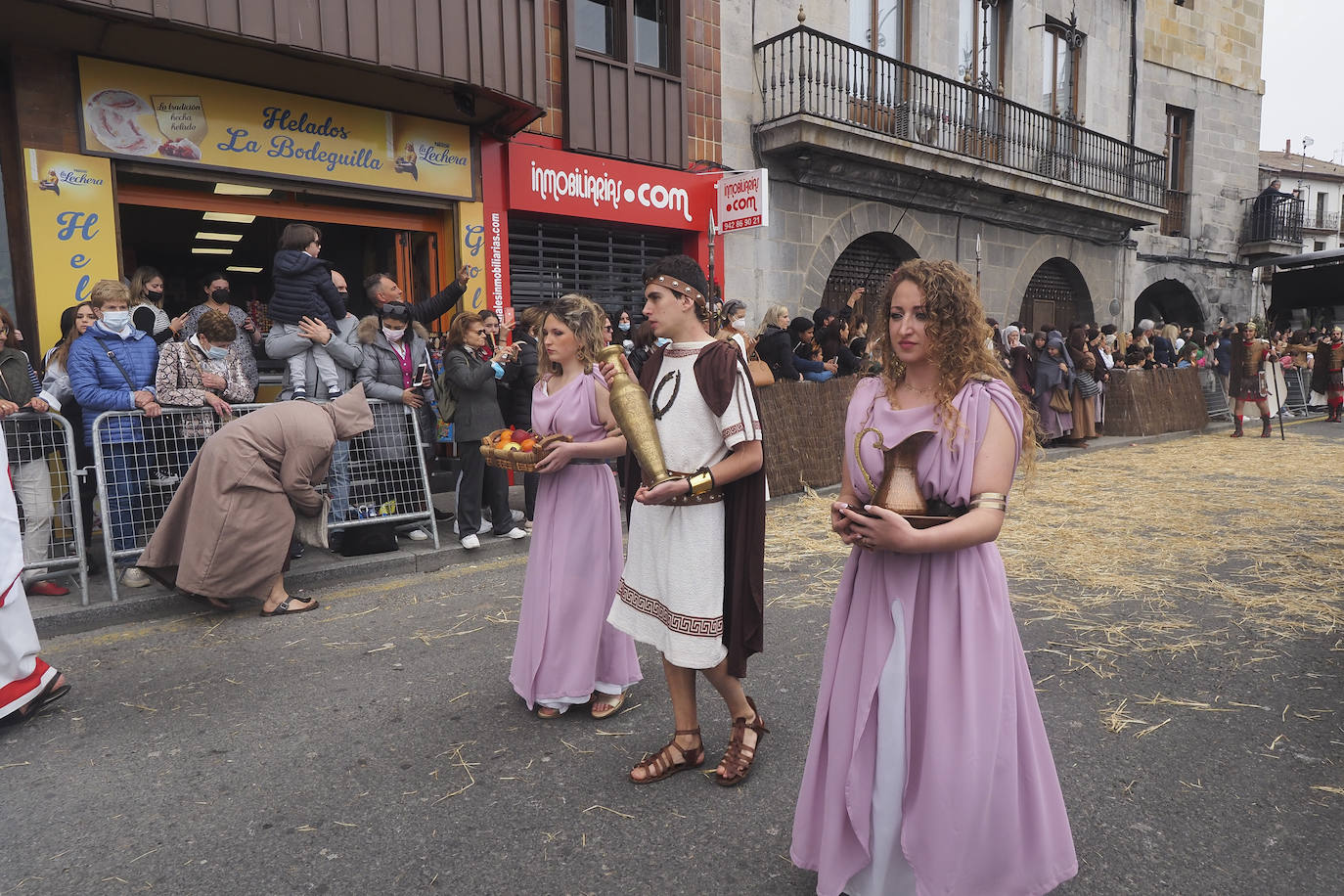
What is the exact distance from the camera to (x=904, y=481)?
2236 mm

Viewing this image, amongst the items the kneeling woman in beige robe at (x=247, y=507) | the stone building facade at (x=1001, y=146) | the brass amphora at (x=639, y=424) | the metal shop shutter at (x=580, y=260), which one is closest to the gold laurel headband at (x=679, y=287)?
the brass amphora at (x=639, y=424)

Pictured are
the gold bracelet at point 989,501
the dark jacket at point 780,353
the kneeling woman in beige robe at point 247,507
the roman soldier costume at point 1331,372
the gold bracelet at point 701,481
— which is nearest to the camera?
the gold bracelet at point 989,501

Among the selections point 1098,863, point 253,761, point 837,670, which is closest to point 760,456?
point 837,670

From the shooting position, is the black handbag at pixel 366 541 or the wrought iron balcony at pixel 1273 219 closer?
the black handbag at pixel 366 541

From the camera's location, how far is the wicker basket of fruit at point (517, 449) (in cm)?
384

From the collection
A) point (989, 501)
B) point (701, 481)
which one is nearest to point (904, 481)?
point (989, 501)

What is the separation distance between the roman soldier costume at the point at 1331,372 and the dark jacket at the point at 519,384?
17437 mm

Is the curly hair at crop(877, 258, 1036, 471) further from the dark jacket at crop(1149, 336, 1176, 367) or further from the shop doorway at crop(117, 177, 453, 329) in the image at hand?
the dark jacket at crop(1149, 336, 1176, 367)

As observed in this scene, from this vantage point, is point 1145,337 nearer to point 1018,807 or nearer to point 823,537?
point 823,537

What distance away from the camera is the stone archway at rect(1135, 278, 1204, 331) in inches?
906

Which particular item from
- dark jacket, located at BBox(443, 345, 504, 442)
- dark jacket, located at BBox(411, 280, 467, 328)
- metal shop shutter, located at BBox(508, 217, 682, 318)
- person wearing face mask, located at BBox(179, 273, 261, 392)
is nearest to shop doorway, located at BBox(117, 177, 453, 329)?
metal shop shutter, located at BBox(508, 217, 682, 318)

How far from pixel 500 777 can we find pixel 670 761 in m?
0.65

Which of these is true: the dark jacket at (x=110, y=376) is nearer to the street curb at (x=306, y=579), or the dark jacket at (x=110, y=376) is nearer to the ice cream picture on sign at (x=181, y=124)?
A: the street curb at (x=306, y=579)

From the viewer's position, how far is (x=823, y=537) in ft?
24.3
